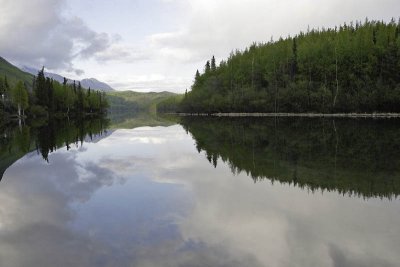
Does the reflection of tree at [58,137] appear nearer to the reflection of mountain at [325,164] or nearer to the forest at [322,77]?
A: the reflection of mountain at [325,164]

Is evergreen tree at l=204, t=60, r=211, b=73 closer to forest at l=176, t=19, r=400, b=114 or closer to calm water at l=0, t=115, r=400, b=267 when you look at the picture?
forest at l=176, t=19, r=400, b=114

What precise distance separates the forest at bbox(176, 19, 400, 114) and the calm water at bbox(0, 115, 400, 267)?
83098 millimetres

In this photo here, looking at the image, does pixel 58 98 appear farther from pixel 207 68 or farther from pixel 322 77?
pixel 322 77

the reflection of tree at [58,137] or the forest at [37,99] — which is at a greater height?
the forest at [37,99]

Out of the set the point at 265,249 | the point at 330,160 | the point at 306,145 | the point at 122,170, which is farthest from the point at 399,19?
the point at 265,249

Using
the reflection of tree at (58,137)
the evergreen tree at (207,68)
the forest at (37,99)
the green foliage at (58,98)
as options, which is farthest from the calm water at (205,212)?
the evergreen tree at (207,68)

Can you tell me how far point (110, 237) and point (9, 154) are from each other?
2551 centimetres

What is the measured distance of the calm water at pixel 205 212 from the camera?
9.70 meters

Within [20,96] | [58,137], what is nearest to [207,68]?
[20,96]

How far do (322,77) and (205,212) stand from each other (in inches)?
4339

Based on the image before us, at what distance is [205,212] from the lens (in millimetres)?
13719

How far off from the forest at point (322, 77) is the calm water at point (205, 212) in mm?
83098

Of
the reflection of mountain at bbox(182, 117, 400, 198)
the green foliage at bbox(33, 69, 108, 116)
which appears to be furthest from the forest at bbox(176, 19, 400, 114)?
the reflection of mountain at bbox(182, 117, 400, 198)

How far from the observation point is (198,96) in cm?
15662
